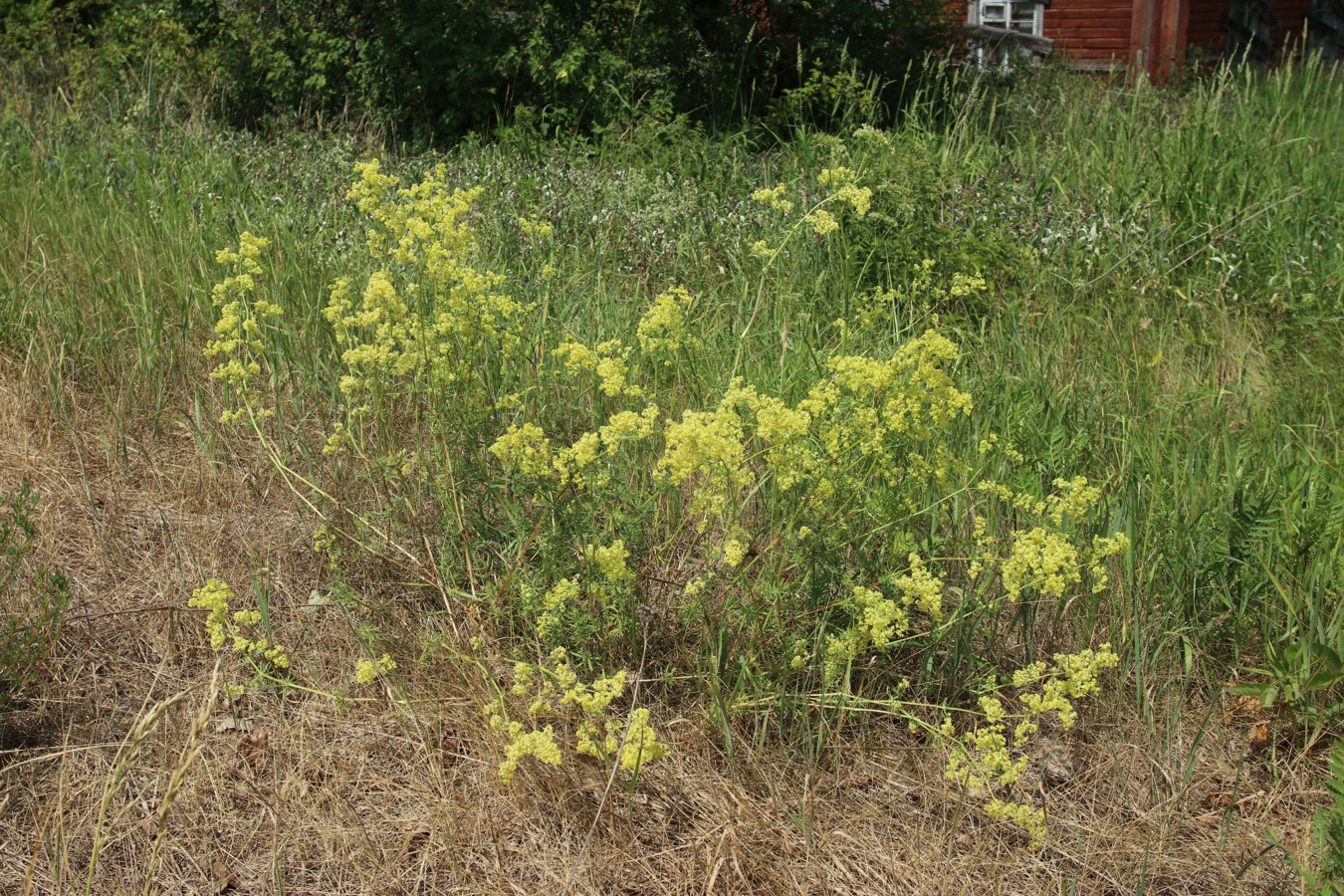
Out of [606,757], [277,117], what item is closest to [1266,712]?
[606,757]

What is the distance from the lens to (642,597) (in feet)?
8.29

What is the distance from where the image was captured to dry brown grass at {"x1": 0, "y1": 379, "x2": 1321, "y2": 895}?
7.13 feet

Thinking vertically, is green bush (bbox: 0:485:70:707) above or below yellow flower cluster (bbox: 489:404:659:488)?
below

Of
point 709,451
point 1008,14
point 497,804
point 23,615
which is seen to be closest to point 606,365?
point 709,451

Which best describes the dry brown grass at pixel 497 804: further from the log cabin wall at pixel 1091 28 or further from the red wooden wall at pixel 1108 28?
the log cabin wall at pixel 1091 28

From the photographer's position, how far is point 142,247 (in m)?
4.18

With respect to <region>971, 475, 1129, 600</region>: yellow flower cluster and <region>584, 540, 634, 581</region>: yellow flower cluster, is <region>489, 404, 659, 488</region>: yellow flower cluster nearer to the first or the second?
<region>584, 540, 634, 581</region>: yellow flower cluster

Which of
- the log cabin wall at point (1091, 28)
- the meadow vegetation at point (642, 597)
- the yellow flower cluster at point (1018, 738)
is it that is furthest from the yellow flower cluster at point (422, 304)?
the log cabin wall at point (1091, 28)

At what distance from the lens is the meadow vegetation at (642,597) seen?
2203mm

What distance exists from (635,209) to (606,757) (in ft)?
11.3

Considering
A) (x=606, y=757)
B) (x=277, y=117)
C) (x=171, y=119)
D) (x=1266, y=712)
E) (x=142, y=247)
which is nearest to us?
(x=606, y=757)

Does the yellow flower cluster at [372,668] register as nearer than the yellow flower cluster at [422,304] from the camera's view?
Yes

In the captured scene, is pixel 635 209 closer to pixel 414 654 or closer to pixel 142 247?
pixel 142 247

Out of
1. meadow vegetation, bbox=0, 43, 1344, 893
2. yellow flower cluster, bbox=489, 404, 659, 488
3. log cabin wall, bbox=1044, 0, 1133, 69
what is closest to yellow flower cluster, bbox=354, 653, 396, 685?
meadow vegetation, bbox=0, 43, 1344, 893
